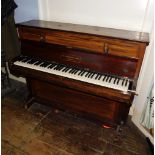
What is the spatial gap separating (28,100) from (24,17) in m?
1.23

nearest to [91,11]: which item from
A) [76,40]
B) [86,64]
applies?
[76,40]

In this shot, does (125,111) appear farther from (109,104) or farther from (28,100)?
(28,100)

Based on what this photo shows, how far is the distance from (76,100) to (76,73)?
493 millimetres

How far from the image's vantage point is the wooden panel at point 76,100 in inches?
80.3

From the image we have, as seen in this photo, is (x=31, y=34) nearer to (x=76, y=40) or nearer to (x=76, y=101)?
(x=76, y=40)

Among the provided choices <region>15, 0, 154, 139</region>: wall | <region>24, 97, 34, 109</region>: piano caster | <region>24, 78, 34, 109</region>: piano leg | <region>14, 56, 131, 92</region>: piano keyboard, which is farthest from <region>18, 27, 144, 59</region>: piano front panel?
<region>24, 97, 34, 109</region>: piano caster

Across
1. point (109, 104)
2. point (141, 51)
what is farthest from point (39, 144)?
point (141, 51)

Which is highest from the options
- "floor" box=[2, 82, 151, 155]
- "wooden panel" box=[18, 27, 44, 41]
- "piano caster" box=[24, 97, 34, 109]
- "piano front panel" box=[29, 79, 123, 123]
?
"wooden panel" box=[18, 27, 44, 41]

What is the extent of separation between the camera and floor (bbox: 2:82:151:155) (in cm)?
189

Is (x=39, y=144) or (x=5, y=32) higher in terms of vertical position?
(x=5, y=32)

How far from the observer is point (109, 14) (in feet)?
6.39

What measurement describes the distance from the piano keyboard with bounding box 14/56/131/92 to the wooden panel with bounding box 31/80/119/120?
1.13 ft

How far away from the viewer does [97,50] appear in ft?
5.73

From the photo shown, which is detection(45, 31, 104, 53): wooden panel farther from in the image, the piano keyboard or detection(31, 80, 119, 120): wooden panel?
detection(31, 80, 119, 120): wooden panel
